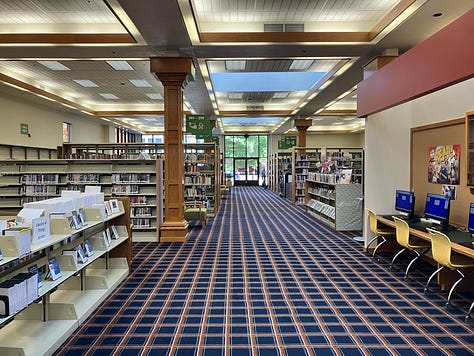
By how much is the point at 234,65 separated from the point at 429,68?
5759 millimetres

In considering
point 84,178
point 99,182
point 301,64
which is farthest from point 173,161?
point 301,64

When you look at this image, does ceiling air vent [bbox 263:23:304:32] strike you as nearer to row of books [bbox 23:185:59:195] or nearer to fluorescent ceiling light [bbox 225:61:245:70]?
fluorescent ceiling light [bbox 225:61:245:70]

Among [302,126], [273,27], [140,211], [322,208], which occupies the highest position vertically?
[273,27]

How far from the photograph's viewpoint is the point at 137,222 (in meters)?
7.32

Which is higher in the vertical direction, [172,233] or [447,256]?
[447,256]

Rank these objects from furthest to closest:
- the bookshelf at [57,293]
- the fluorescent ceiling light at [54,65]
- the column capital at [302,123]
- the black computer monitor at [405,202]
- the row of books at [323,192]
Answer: the column capital at [302,123], the row of books at [323,192], the fluorescent ceiling light at [54,65], the black computer monitor at [405,202], the bookshelf at [57,293]

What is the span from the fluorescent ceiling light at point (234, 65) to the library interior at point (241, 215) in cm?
19

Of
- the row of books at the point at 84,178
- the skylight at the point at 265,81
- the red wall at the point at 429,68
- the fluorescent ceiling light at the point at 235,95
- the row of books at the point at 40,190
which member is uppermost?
the skylight at the point at 265,81

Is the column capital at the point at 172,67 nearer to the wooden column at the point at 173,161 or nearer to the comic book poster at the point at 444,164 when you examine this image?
the wooden column at the point at 173,161

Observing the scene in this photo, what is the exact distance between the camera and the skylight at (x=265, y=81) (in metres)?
10.6

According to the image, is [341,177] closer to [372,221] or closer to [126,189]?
[372,221]

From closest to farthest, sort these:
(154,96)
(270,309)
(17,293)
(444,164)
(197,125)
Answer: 1. (17,293)
2. (270,309)
3. (444,164)
4. (197,125)
5. (154,96)

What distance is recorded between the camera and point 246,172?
26.6 meters

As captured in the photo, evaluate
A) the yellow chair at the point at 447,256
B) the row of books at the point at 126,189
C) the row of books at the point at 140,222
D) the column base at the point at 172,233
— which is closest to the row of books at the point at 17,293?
the yellow chair at the point at 447,256
